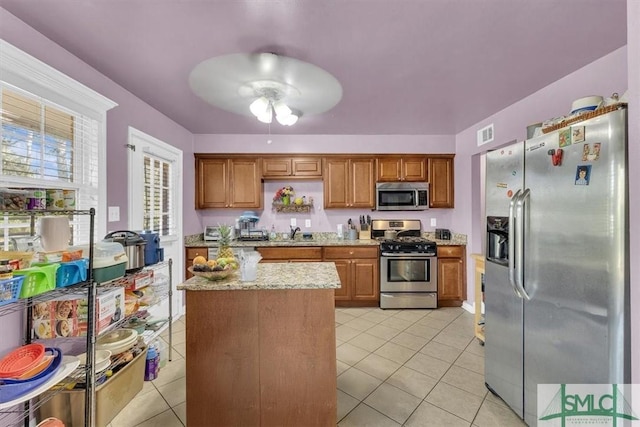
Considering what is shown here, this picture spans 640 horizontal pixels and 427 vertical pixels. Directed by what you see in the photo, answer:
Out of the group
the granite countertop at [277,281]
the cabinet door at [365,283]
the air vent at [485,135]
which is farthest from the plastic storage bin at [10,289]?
the air vent at [485,135]

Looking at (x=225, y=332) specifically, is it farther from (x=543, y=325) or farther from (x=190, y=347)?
(x=543, y=325)

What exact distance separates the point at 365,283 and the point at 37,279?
3150mm

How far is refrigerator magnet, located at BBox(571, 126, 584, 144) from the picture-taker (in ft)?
4.28

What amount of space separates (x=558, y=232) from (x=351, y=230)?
2709mm

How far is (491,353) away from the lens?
1889mm

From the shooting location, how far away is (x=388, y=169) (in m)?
3.92

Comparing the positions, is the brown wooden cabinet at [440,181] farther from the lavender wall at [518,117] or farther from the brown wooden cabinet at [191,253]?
the brown wooden cabinet at [191,253]

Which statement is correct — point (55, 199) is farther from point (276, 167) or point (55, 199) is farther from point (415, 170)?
point (415, 170)

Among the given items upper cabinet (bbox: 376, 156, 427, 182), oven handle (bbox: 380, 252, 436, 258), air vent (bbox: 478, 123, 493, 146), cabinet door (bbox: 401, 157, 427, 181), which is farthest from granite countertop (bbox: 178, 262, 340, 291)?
air vent (bbox: 478, 123, 493, 146)

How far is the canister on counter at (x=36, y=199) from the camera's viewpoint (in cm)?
144

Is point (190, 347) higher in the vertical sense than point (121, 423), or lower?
higher

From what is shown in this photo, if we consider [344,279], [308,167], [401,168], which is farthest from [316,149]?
[344,279]

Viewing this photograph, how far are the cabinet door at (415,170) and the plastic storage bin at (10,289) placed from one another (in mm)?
3889

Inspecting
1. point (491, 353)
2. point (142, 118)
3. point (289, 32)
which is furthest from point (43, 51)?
point (491, 353)
